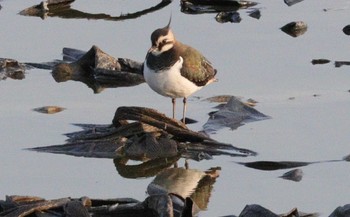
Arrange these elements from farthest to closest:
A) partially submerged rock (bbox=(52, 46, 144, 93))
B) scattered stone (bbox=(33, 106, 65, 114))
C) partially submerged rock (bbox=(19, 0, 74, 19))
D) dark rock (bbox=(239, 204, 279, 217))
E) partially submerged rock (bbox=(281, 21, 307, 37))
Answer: partially submerged rock (bbox=(19, 0, 74, 19)) → partially submerged rock (bbox=(281, 21, 307, 37)) → partially submerged rock (bbox=(52, 46, 144, 93)) → scattered stone (bbox=(33, 106, 65, 114)) → dark rock (bbox=(239, 204, 279, 217))

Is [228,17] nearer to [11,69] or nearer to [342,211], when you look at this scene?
[11,69]

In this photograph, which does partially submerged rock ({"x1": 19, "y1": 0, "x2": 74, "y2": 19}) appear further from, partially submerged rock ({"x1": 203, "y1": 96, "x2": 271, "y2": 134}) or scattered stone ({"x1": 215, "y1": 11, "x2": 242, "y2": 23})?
partially submerged rock ({"x1": 203, "y1": 96, "x2": 271, "y2": 134})

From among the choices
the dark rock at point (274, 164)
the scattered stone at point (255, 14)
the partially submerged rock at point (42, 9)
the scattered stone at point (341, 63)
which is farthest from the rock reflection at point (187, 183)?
the partially submerged rock at point (42, 9)

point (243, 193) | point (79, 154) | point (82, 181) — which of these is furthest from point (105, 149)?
point (243, 193)

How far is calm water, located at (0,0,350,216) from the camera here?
23.8ft

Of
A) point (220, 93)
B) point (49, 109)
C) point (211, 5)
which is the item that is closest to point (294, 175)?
point (220, 93)

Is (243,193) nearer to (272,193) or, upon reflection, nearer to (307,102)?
(272,193)

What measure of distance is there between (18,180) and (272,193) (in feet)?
4.76

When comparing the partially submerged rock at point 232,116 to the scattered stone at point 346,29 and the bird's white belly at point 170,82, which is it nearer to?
the bird's white belly at point 170,82

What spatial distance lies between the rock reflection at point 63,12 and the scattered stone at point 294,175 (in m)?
4.17

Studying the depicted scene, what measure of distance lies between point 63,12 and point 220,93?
2.80 metres

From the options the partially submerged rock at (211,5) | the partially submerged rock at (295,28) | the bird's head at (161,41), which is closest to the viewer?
the bird's head at (161,41)

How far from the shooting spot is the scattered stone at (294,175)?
7.38 metres

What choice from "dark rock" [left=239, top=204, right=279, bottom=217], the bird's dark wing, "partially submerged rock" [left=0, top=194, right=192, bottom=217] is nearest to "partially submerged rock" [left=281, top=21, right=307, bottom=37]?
the bird's dark wing
